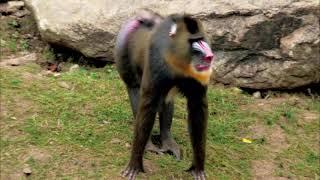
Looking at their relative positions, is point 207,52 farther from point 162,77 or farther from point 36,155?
point 36,155

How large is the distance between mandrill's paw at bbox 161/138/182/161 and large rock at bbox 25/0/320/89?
1.45 m

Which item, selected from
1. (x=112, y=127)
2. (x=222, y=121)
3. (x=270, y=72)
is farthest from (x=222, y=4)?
(x=112, y=127)

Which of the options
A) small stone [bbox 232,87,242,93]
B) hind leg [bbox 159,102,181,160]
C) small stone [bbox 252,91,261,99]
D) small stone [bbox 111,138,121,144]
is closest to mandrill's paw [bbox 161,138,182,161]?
hind leg [bbox 159,102,181,160]

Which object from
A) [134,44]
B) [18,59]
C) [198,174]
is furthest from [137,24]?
[18,59]

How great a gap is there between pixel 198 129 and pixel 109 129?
3.31ft

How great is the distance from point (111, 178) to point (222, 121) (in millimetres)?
1438

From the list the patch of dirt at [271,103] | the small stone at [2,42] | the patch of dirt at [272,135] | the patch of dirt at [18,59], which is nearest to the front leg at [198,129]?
the patch of dirt at [272,135]

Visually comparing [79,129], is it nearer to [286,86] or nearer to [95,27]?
[95,27]

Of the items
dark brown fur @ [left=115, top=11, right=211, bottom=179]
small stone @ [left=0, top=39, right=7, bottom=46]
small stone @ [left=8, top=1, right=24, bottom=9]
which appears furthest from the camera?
small stone @ [left=8, top=1, right=24, bottom=9]

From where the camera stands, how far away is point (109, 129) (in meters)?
5.03

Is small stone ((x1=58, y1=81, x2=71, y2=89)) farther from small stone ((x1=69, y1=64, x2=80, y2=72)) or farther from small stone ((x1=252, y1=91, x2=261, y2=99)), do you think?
small stone ((x1=252, y1=91, x2=261, y2=99))

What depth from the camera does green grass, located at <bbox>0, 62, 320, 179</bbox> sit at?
4.55 metres

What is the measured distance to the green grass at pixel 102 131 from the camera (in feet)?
14.9

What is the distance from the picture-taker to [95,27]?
605cm
